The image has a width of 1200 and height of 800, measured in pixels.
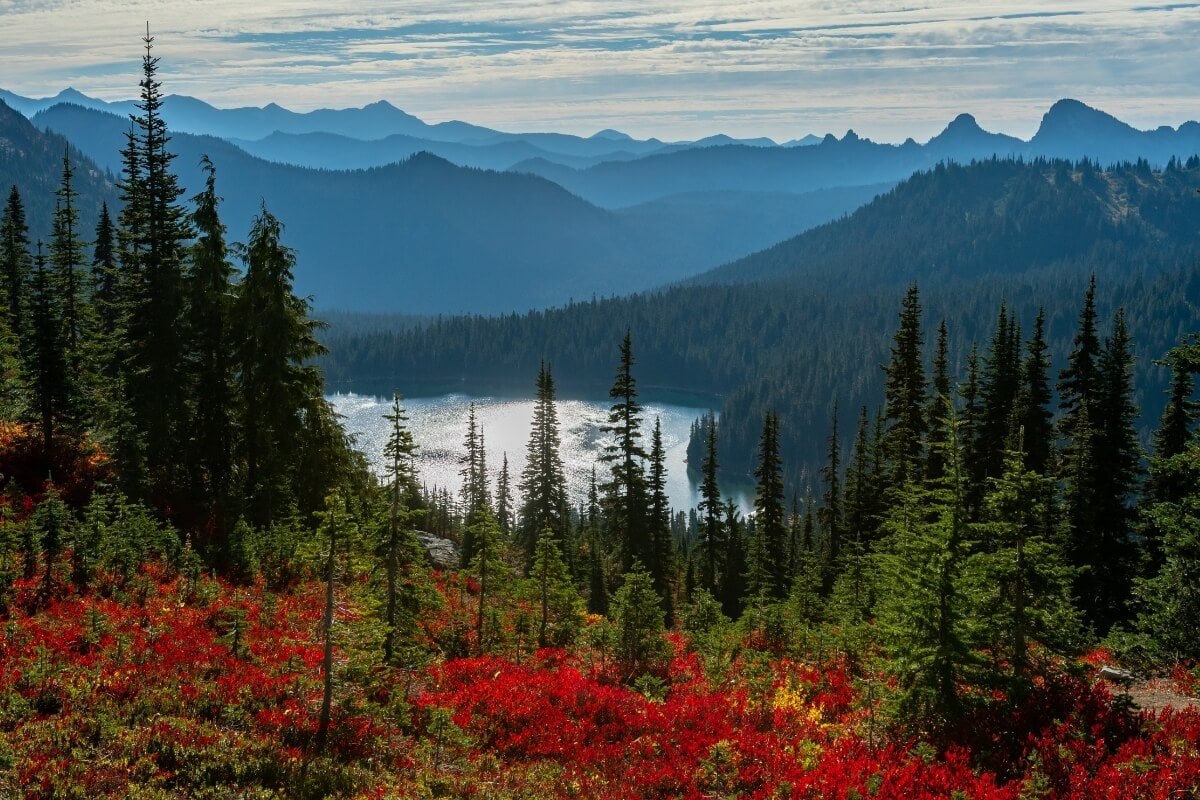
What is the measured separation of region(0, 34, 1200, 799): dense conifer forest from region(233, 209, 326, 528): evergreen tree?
14 cm

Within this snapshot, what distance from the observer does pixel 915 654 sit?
15.7m

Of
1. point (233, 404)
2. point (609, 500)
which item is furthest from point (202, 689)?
point (609, 500)

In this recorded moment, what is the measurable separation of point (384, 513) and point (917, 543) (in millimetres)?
15430

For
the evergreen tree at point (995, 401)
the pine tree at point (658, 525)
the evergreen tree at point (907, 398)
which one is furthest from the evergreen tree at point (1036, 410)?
the pine tree at point (658, 525)

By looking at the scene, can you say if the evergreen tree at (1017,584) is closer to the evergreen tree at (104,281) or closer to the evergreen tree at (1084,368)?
the evergreen tree at (1084,368)

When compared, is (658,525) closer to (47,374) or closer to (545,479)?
(545,479)

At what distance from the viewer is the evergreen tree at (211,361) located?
110ft

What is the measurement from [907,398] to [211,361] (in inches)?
1318

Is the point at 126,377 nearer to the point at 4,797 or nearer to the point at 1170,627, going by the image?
the point at 4,797

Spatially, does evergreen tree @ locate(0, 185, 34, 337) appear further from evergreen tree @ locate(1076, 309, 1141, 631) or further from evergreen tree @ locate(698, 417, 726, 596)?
evergreen tree @ locate(1076, 309, 1141, 631)

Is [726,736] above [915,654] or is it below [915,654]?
below

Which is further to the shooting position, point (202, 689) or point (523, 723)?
point (523, 723)

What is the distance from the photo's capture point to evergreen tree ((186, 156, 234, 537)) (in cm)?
3362

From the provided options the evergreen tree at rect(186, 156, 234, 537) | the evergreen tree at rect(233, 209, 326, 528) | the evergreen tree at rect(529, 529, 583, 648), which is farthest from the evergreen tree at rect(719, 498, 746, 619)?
the evergreen tree at rect(186, 156, 234, 537)
